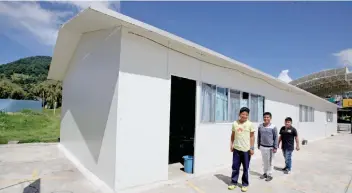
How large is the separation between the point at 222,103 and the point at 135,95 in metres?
3.48

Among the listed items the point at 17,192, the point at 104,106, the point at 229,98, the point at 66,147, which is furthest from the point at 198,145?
the point at 66,147

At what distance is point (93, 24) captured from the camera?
217 inches

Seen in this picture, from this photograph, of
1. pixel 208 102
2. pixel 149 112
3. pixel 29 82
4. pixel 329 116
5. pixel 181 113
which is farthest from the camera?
pixel 29 82

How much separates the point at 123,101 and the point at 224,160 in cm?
433

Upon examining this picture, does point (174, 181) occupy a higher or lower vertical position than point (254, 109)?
lower

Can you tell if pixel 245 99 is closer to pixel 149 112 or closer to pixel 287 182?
pixel 287 182

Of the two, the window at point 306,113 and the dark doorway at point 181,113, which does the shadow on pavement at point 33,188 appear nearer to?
the dark doorway at point 181,113

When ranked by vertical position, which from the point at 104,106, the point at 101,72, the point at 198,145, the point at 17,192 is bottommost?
the point at 17,192

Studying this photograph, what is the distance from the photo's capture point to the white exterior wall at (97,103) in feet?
17.1

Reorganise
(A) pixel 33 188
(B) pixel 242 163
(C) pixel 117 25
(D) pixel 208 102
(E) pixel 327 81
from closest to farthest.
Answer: (C) pixel 117 25 < (A) pixel 33 188 < (B) pixel 242 163 < (D) pixel 208 102 < (E) pixel 327 81

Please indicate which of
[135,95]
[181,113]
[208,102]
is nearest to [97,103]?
[135,95]

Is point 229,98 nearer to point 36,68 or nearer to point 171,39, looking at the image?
point 171,39

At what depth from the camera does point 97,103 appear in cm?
605

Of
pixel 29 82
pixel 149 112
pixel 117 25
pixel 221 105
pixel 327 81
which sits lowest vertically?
pixel 149 112
